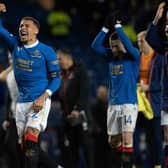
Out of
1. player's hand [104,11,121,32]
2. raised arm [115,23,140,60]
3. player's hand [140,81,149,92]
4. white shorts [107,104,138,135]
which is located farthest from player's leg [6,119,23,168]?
raised arm [115,23,140,60]

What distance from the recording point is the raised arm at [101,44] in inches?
358

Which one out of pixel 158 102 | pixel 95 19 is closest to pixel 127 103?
pixel 158 102

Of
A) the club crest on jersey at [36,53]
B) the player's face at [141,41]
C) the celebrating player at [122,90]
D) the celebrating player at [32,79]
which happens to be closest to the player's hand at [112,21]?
the celebrating player at [122,90]

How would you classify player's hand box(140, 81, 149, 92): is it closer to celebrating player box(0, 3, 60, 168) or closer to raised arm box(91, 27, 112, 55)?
raised arm box(91, 27, 112, 55)

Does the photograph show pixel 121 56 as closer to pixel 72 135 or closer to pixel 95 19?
pixel 72 135

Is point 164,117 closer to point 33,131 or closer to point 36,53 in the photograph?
point 33,131

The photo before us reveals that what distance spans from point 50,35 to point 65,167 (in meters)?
7.06

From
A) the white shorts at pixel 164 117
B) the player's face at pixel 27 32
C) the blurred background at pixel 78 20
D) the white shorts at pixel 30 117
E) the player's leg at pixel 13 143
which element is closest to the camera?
the white shorts at pixel 30 117

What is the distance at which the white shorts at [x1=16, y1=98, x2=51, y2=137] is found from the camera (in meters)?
8.52

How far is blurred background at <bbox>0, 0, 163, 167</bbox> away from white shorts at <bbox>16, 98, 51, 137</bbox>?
20.0 feet

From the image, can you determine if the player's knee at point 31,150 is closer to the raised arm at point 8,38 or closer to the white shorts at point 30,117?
the white shorts at point 30,117

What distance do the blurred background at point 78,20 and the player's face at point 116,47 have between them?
5.49 metres

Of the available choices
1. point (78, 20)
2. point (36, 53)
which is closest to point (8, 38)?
point (36, 53)

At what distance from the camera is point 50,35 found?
666 inches
